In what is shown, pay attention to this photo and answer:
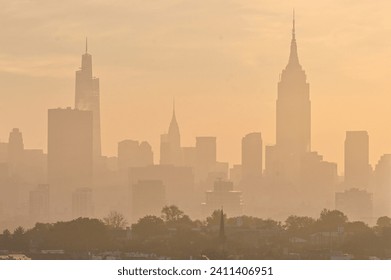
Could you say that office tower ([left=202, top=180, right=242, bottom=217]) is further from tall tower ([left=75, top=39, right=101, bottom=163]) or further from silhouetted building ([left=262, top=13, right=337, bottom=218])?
tall tower ([left=75, top=39, right=101, bottom=163])

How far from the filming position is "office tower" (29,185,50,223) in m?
40.6

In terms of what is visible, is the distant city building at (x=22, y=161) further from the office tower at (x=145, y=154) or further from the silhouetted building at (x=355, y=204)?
the silhouetted building at (x=355, y=204)

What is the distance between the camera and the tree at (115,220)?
4081cm

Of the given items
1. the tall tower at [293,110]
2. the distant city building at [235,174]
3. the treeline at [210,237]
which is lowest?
the treeline at [210,237]

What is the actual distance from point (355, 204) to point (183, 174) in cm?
622

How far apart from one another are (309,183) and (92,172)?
8.33 meters

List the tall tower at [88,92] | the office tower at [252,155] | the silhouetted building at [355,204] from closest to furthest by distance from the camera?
the tall tower at [88,92], the office tower at [252,155], the silhouetted building at [355,204]

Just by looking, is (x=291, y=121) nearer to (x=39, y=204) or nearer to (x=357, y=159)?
(x=357, y=159)

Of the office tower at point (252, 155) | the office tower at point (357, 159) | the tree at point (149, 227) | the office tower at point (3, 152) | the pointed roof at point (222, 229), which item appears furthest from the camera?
the office tower at point (3, 152)

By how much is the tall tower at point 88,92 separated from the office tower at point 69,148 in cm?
21

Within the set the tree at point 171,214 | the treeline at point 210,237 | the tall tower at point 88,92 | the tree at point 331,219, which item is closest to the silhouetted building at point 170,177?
the tree at point 171,214

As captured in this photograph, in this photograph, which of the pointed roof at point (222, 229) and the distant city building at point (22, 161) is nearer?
the pointed roof at point (222, 229)
